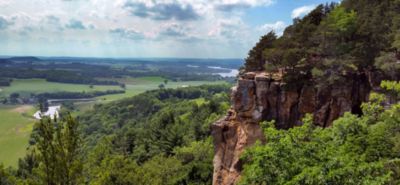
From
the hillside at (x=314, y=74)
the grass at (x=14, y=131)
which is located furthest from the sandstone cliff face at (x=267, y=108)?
the grass at (x=14, y=131)

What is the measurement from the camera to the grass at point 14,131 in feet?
284

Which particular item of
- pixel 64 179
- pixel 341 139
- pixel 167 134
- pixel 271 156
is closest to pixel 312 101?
pixel 341 139

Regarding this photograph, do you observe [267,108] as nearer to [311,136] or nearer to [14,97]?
[311,136]

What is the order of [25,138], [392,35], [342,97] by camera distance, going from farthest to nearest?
[25,138] → [342,97] → [392,35]

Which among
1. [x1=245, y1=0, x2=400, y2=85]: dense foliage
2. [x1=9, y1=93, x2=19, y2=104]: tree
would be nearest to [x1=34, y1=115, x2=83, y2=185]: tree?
[x1=245, y1=0, x2=400, y2=85]: dense foliage

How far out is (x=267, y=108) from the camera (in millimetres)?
25156

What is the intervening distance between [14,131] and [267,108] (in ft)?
Answer: 348

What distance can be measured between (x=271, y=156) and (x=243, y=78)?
50.3 ft

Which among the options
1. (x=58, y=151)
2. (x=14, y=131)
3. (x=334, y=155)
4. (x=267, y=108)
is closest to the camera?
(x=58, y=151)

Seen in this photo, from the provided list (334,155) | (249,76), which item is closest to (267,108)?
(249,76)

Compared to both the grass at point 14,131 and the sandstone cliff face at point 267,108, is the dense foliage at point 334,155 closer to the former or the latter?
the sandstone cliff face at point 267,108

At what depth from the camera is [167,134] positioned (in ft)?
202

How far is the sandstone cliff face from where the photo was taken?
76.2 feet

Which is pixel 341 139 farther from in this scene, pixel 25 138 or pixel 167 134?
pixel 25 138
